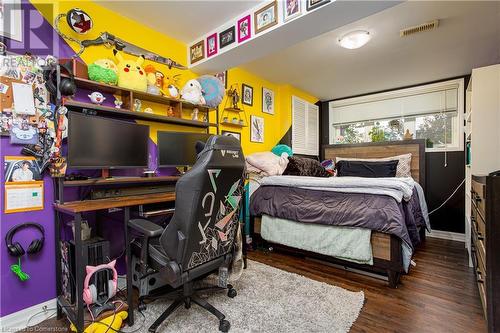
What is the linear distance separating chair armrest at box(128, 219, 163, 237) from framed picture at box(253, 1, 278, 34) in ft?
5.57

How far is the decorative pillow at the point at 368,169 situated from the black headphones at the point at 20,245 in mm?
3623

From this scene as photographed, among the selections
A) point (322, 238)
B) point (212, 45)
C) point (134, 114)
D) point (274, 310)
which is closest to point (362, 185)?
point (322, 238)

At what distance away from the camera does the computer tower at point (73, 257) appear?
155cm

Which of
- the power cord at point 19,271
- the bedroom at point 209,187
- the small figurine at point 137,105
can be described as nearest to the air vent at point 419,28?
the bedroom at point 209,187

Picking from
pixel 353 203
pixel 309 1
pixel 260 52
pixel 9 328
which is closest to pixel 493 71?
pixel 353 203

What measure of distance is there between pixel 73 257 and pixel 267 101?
3.08m

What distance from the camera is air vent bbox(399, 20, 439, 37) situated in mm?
2229

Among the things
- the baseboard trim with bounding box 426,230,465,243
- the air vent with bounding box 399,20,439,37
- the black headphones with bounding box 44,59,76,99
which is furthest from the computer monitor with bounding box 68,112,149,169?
the baseboard trim with bounding box 426,230,465,243

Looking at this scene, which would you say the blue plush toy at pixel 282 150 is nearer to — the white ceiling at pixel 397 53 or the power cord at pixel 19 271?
the white ceiling at pixel 397 53

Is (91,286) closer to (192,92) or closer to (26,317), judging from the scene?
(26,317)

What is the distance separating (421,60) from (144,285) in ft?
12.4

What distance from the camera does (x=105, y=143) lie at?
1.83m

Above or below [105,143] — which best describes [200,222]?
below

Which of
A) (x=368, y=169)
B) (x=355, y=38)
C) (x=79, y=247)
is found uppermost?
(x=355, y=38)
